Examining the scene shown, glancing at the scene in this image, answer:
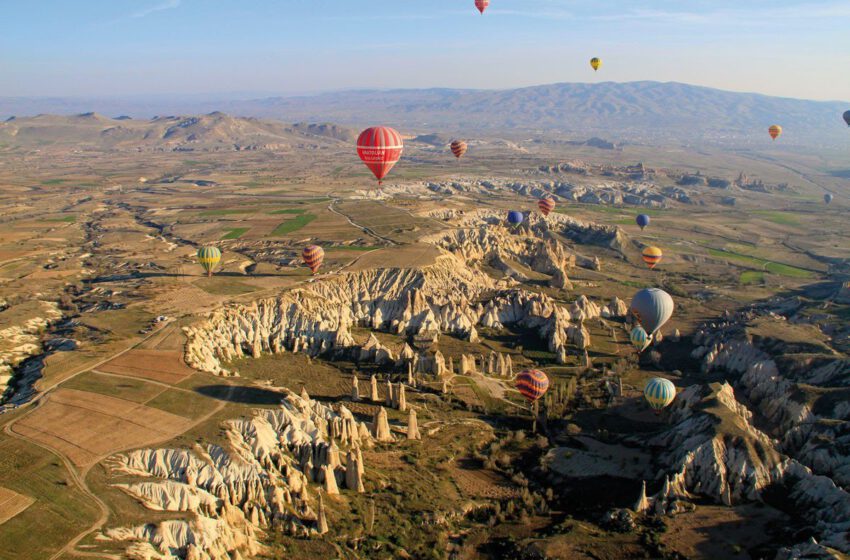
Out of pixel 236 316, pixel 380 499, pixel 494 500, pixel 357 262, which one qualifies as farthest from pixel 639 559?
pixel 357 262

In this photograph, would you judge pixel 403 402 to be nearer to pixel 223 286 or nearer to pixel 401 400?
pixel 401 400

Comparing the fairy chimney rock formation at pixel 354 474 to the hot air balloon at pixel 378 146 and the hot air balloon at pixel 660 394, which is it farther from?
the hot air balloon at pixel 378 146

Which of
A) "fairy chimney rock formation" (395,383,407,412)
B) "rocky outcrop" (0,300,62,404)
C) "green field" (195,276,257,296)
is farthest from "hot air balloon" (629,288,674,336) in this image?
"rocky outcrop" (0,300,62,404)

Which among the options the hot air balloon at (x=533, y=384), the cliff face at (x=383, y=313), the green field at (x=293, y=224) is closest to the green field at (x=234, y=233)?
the green field at (x=293, y=224)

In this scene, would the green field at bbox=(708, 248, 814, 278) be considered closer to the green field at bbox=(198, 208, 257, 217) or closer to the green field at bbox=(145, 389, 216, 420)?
the green field at bbox=(198, 208, 257, 217)

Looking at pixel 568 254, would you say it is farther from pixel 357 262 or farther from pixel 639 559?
pixel 639 559
